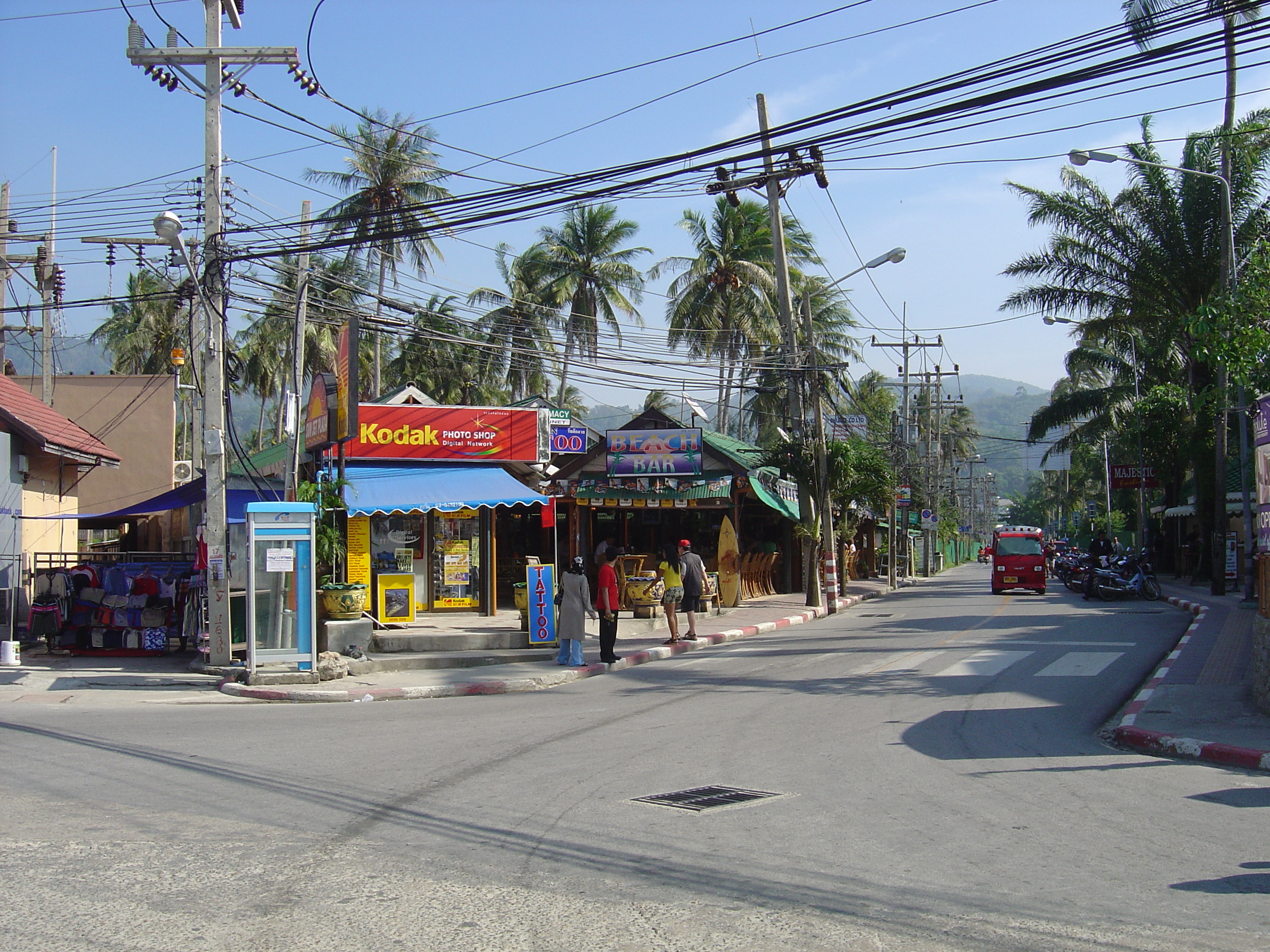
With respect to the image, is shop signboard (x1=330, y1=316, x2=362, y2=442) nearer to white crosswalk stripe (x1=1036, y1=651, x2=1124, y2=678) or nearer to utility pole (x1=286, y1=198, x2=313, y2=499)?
utility pole (x1=286, y1=198, x2=313, y2=499)

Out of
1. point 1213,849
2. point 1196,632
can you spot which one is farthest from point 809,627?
point 1213,849

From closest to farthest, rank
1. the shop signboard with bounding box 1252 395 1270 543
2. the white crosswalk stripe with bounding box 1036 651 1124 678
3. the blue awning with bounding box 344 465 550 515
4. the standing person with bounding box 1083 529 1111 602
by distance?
the shop signboard with bounding box 1252 395 1270 543
the white crosswalk stripe with bounding box 1036 651 1124 678
the blue awning with bounding box 344 465 550 515
the standing person with bounding box 1083 529 1111 602

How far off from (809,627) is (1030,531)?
45.5 feet

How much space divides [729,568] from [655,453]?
3.49 meters

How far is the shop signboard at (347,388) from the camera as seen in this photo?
16.1 m

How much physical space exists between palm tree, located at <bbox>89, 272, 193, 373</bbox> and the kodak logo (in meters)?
24.5

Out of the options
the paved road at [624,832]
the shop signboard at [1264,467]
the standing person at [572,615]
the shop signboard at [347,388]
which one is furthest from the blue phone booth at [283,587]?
the shop signboard at [1264,467]

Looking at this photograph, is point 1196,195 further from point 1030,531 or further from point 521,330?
point 521,330

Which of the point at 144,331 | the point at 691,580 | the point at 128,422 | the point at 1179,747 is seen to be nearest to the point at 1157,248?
the point at 691,580

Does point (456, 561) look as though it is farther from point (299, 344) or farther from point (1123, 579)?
point (1123, 579)

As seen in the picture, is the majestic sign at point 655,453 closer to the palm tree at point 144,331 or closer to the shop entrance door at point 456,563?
the shop entrance door at point 456,563

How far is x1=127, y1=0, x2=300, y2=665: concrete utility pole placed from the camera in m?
15.4

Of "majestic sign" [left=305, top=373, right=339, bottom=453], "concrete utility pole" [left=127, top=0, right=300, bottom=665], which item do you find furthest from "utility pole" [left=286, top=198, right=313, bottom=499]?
"concrete utility pole" [left=127, top=0, right=300, bottom=665]

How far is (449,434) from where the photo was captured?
73.4ft
